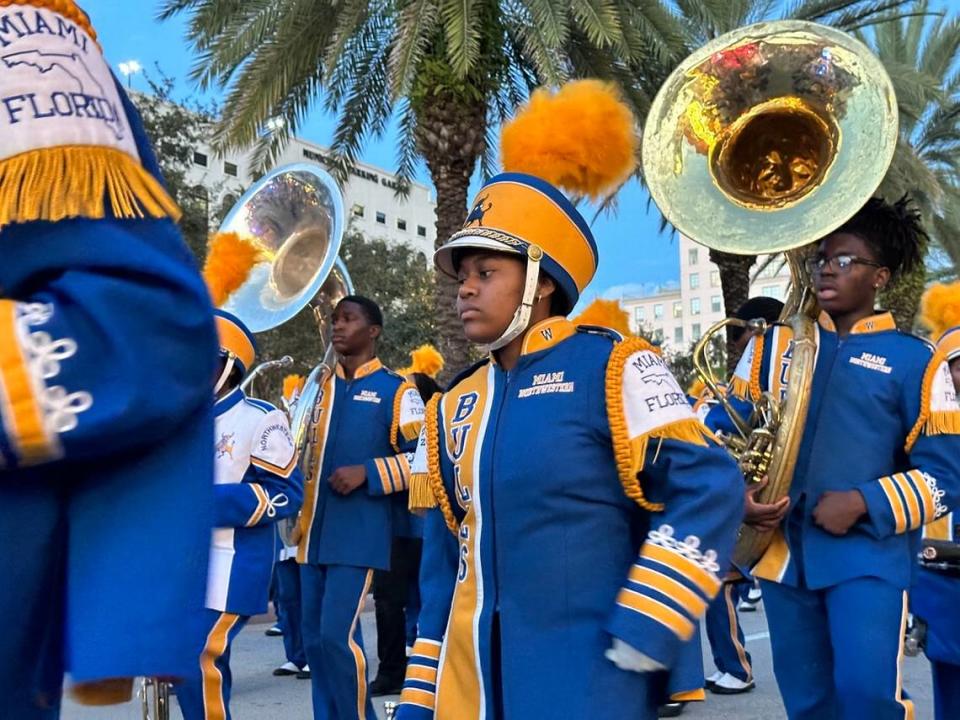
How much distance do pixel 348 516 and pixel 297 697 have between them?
5.83 feet

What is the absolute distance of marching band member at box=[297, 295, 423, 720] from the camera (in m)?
5.50

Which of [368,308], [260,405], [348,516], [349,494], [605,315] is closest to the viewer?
[605,315]

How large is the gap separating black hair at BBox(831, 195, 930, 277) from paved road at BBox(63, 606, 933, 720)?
9.33 feet

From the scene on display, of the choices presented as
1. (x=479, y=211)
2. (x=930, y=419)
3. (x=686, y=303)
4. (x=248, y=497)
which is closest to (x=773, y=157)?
(x=930, y=419)

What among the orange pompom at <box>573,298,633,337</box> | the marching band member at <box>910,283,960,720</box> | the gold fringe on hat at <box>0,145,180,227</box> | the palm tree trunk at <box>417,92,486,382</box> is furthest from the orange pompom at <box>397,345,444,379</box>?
the gold fringe on hat at <box>0,145,180,227</box>

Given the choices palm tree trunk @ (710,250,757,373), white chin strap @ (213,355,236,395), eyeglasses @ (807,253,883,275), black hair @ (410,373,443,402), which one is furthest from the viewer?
palm tree trunk @ (710,250,757,373)

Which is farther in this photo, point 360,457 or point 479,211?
point 360,457

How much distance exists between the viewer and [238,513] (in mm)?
4961

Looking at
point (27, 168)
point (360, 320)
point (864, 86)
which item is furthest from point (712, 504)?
point (360, 320)

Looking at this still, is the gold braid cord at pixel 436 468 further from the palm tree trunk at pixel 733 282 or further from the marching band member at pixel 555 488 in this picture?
the palm tree trunk at pixel 733 282

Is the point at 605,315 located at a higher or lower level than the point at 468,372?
higher

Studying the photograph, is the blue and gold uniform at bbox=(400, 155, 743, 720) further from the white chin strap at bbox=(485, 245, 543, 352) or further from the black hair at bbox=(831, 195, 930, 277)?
the black hair at bbox=(831, 195, 930, 277)

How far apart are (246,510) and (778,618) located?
2.24 m

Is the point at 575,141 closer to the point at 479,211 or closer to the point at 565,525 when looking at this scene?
the point at 479,211
